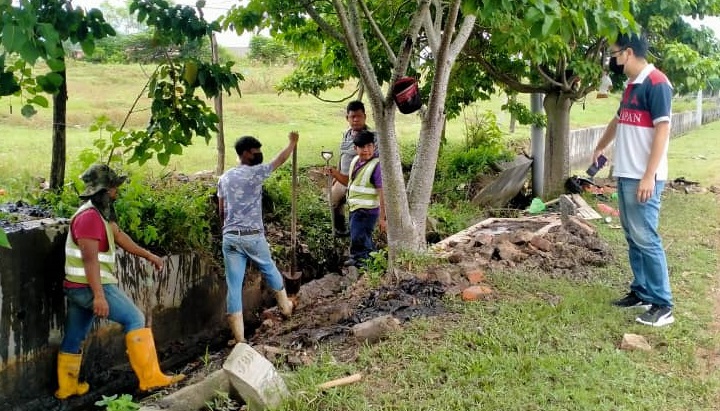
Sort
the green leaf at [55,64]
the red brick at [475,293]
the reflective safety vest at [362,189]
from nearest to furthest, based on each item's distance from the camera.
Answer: the green leaf at [55,64]
the red brick at [475,293]
the reflective safety vest at [362,189]

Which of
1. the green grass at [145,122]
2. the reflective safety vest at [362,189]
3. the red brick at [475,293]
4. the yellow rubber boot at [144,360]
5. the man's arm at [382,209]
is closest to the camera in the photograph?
the yellow rubber boot at [144,360]

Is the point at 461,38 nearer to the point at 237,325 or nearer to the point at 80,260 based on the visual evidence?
the point at 237,325

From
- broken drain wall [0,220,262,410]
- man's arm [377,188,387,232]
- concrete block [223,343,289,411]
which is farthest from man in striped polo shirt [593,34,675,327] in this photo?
broken drain wall [0,220,262,410]

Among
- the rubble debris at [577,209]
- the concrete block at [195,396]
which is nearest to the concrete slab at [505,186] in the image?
the rubble debris at [577,209]

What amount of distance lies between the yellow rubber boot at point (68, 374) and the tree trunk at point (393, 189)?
2734mm

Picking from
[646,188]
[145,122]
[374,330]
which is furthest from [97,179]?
[145,122]

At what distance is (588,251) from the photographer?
20.0 feet

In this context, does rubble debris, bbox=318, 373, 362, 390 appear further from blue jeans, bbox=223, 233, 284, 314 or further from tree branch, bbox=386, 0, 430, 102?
tree branch, bbox=386, 0, 430, 102

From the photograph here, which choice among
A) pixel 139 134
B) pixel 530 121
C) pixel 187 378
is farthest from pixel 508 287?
pixel 530 121

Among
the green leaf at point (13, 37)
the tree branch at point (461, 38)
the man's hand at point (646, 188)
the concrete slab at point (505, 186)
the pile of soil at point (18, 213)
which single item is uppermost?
the tree branch at point (461, 38)

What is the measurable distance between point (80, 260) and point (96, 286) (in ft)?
0.76

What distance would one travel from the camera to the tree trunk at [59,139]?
17.7 feet

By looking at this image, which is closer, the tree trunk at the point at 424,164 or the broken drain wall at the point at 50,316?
the broken drain wall at the point at 50,316

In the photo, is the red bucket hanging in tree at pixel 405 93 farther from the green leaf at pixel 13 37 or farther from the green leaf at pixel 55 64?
the green leaf at pixel 13 37
